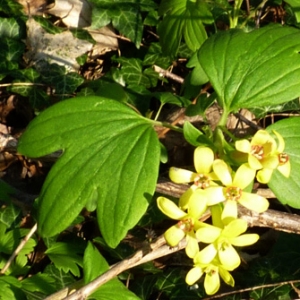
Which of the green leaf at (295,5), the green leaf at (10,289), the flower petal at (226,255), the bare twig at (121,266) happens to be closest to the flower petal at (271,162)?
the flower petal at (226,255)

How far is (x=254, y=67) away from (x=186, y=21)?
929 mm

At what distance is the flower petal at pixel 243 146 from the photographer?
1.57m

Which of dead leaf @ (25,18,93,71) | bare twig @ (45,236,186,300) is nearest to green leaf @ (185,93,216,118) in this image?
bare twig @ (45,236,186,300)

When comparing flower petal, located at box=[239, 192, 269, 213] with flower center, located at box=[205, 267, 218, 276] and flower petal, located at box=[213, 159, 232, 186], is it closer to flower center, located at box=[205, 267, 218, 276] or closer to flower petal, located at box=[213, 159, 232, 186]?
flower petal, located at box=[213, 159, 232, 186]

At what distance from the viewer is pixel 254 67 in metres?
1.78

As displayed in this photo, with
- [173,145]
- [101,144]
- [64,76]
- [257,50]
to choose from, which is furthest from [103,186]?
[64,76]

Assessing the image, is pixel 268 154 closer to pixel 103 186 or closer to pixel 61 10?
pixel 103 186

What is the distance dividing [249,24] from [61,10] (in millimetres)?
977

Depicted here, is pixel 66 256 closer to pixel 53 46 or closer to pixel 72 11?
pixel 53 46

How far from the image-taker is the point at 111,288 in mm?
2156

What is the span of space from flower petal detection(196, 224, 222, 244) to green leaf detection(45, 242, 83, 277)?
97 cm

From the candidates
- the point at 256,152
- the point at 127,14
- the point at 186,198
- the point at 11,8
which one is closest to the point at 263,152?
the point at 256,152

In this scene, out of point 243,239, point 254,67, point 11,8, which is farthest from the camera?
point 11,8

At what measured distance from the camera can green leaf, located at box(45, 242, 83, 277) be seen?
248cm
